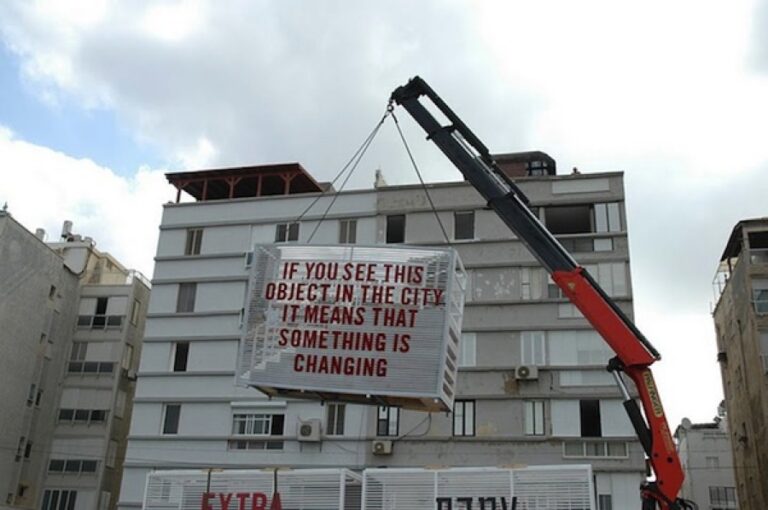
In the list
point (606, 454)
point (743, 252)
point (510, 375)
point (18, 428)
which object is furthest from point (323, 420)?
point (743, 252)

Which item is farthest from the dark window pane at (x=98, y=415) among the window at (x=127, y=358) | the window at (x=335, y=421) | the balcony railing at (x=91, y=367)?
the window at (x=335, y=421)

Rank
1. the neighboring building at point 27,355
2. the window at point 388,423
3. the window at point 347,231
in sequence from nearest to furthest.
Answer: the window at point 388,423
the window at point 347,231
the neighboring building at point 27,355

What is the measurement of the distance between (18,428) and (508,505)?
117ft

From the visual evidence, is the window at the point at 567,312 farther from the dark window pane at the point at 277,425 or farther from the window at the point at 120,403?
the window at the point at 120,403

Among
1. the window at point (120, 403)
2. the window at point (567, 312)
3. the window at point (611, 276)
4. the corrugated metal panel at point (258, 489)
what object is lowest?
the corrugated metal panel at point (258, 489)

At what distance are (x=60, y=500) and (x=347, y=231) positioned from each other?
2207 cm

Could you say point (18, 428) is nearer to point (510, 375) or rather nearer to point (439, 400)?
point (510, 375)

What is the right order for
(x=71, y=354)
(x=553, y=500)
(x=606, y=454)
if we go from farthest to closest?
1. (x=71, y=354)
2. (x=606, y=454)
3. (x=553, y=500)

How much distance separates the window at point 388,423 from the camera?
3691cm

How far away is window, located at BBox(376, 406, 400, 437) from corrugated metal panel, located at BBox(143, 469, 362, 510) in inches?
676

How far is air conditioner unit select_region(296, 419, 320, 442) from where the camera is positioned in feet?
122

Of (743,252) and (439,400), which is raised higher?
(743,252)

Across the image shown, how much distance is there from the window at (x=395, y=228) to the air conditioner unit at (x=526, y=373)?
866cm

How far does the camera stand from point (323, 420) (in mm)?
37688
